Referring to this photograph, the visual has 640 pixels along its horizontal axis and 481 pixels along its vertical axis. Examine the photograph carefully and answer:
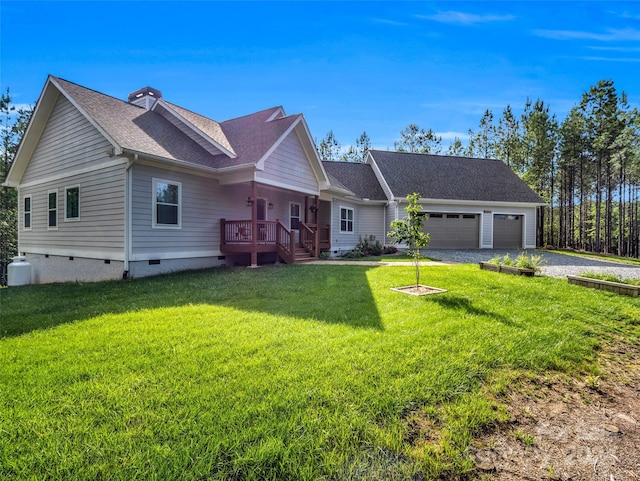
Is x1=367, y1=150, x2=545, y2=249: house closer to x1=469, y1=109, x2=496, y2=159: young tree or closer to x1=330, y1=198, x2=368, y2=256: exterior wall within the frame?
x1=330, y1=198, x2=368, y2=256: exterior wall

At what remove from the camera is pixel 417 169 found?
69.2 ft

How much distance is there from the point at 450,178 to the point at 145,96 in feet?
57.9

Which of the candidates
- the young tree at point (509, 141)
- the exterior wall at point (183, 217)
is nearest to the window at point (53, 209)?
the exterior wall at point (183, 217)

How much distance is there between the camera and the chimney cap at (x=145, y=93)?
45.5ft

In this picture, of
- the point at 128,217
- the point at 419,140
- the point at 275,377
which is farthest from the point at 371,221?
the point at 419,140

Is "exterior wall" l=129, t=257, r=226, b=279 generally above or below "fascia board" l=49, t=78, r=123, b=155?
below

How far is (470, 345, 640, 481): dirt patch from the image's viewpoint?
83.1 inches

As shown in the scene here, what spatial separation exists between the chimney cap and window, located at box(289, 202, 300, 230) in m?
7.69

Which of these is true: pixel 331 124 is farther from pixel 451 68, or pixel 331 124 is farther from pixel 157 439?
pixel 157 439

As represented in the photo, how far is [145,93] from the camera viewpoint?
13.8m

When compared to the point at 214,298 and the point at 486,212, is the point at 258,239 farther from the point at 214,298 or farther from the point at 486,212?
the point at 486,212

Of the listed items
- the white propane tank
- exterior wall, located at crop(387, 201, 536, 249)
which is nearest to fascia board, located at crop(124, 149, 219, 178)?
the white propane tank

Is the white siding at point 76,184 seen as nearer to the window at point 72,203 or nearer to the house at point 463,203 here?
the window at point 72,203

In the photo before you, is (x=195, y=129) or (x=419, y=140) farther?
(x=419, y=140)
